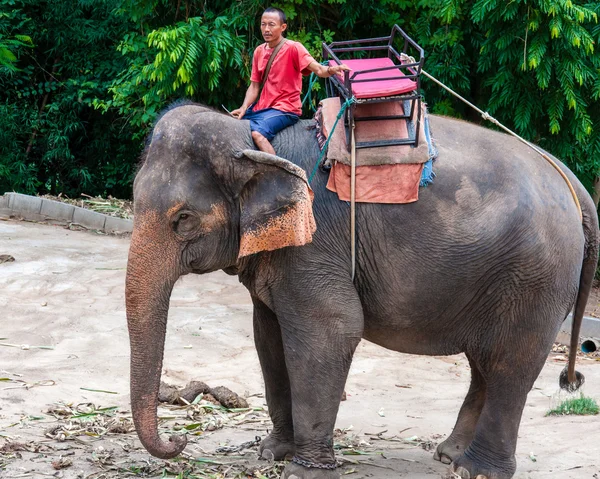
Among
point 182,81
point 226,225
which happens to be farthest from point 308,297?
point 182,81

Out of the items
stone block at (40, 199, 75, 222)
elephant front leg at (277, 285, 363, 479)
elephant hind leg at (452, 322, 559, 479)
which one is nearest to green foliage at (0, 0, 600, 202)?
stone block at (40, 199, 75, 222)

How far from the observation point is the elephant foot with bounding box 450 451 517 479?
4.38m

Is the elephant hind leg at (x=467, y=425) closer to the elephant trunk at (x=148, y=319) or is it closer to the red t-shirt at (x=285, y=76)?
the elephant trunk at (x=148, y=319)

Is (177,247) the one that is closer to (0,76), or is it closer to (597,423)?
(597,423)

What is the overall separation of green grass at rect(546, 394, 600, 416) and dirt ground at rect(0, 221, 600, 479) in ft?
0.21

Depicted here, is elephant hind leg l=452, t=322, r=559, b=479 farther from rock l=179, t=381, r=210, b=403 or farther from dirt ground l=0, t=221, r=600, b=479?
rock l=179, t=381, r=210, b=403

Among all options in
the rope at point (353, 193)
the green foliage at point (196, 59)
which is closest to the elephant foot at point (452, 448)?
the rope at point (353, 193)

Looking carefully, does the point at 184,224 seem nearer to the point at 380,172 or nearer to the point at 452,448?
the point at 380,172

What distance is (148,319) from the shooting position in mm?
3969

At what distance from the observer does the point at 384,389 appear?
6.21 metres

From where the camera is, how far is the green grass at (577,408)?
5469 millimetres

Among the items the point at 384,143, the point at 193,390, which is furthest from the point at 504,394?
the point at 193,390

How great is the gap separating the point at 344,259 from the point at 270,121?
2.25ft

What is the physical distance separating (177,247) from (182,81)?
5013 mm
